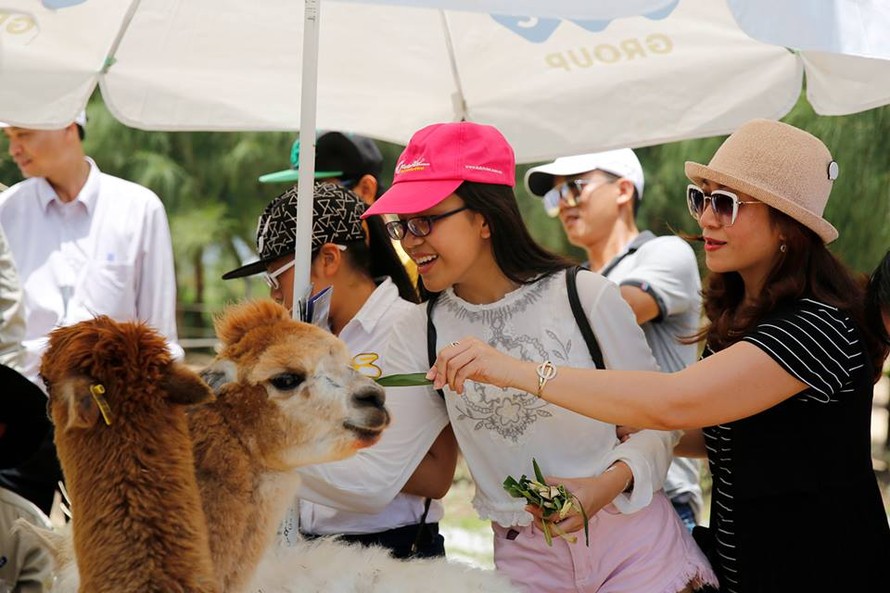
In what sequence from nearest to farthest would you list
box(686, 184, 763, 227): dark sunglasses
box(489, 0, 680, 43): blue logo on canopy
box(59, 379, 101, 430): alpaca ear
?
box(59, 379, 101, 430): alpaca ear, box(686, 184, 763, 227): dark sunglasses, box(489, 0, 680, 43): blue logo on canopy

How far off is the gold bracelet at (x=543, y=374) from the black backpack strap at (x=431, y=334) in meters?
0.45

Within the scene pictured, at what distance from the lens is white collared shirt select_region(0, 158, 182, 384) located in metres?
4.78

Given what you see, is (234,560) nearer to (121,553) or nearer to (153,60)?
(121,553)

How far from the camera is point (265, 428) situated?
2123mm

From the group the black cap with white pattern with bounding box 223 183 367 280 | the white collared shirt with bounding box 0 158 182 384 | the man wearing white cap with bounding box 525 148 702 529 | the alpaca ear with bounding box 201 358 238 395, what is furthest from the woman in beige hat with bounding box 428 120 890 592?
the white collared shirt with bounding box 0 158 182 384

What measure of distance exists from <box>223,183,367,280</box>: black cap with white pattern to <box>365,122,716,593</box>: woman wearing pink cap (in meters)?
0.51

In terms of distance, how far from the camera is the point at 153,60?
3787 mm

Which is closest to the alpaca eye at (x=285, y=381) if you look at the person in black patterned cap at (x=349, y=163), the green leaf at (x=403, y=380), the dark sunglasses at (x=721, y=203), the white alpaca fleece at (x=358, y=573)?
the green leaf at (x=403, y=380)

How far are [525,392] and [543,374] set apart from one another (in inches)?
9.3

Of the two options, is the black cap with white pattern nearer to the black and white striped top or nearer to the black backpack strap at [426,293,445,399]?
the black backpack strap at [426,293,445,399]

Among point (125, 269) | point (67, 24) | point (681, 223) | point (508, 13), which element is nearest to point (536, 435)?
point (508, 13)

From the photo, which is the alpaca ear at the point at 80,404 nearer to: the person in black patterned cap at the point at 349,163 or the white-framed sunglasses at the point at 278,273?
the white-framed sunglasses at the point at 278,273

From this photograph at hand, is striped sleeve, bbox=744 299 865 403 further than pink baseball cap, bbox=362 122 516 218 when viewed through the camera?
No

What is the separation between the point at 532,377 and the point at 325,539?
68cm
